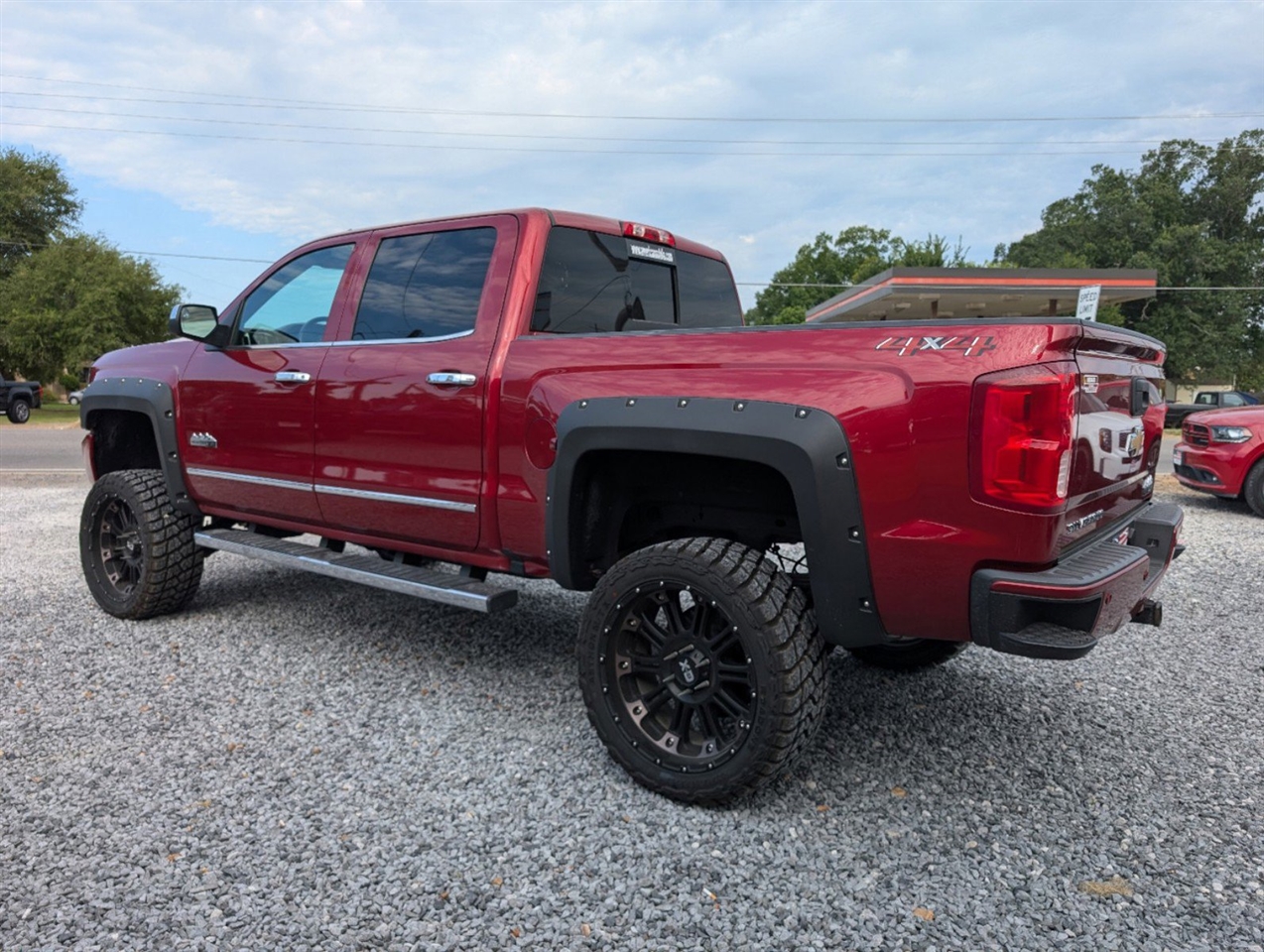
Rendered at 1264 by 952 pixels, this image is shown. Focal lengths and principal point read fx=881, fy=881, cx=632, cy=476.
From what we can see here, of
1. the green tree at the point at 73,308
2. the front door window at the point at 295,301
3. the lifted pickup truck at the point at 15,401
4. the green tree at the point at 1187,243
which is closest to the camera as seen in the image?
the front door window at the point at 295,301

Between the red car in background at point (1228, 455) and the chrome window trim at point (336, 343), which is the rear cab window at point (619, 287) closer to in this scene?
the chrome window trim at point (336, 343)

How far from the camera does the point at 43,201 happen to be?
3712 centimetres

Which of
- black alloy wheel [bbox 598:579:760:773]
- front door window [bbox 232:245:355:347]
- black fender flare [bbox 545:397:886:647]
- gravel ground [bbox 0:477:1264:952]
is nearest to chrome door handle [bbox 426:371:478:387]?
black fender flare [bbox 545:397:886:647]

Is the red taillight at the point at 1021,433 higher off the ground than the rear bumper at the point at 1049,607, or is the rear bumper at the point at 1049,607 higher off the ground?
the red taillight at the point at 1021,433

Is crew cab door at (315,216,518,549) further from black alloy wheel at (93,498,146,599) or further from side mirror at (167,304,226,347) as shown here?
black alloy wheel at (93,498,146,599)

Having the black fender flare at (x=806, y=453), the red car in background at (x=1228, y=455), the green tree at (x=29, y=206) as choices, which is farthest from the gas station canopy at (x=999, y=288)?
the green tree at (x=29, y=206)

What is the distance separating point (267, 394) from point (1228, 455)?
29.8 feet

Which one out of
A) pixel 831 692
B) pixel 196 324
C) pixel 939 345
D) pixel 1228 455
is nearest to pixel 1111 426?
pixel 939 345

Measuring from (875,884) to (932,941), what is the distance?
0.84 ft

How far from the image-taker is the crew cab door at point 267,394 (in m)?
4.17

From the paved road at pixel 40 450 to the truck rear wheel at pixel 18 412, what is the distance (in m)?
3.41

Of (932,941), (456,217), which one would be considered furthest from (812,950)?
(456,217)

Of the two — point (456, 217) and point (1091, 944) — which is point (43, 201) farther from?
point (1091, 944)

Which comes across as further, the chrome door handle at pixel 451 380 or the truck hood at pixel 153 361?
the truck hood at pixel 153 361
